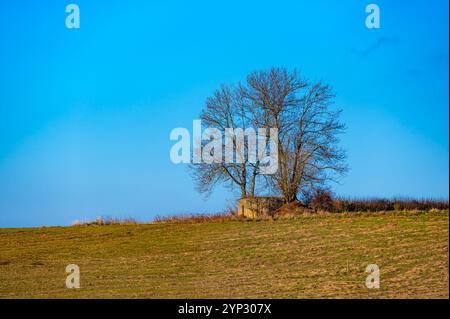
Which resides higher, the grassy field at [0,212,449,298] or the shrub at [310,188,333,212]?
the shrub at [310,188,333,212]

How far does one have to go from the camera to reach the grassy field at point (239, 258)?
19.4m

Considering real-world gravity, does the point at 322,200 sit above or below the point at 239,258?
above

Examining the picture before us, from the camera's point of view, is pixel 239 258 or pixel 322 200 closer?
pixel 239 258

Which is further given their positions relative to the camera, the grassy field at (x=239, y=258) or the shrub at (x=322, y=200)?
the shrub at (x=322, y=200)

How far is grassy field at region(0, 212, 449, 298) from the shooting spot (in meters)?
19.4

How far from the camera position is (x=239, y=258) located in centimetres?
2659

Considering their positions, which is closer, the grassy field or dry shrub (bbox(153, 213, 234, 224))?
the grassy field

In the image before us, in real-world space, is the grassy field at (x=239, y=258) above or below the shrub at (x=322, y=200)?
below

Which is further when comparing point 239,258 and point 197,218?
point 197,218

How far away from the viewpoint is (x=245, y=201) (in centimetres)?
4062

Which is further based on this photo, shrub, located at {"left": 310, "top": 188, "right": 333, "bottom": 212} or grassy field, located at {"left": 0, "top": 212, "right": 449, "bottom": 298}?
shrub, located at {"left": 310, "top": 188, "right": 333, "bottom": 212}

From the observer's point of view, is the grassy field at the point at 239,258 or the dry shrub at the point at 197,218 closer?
the grassy field at the point at 239,258

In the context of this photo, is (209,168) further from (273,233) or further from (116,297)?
(116,297)
